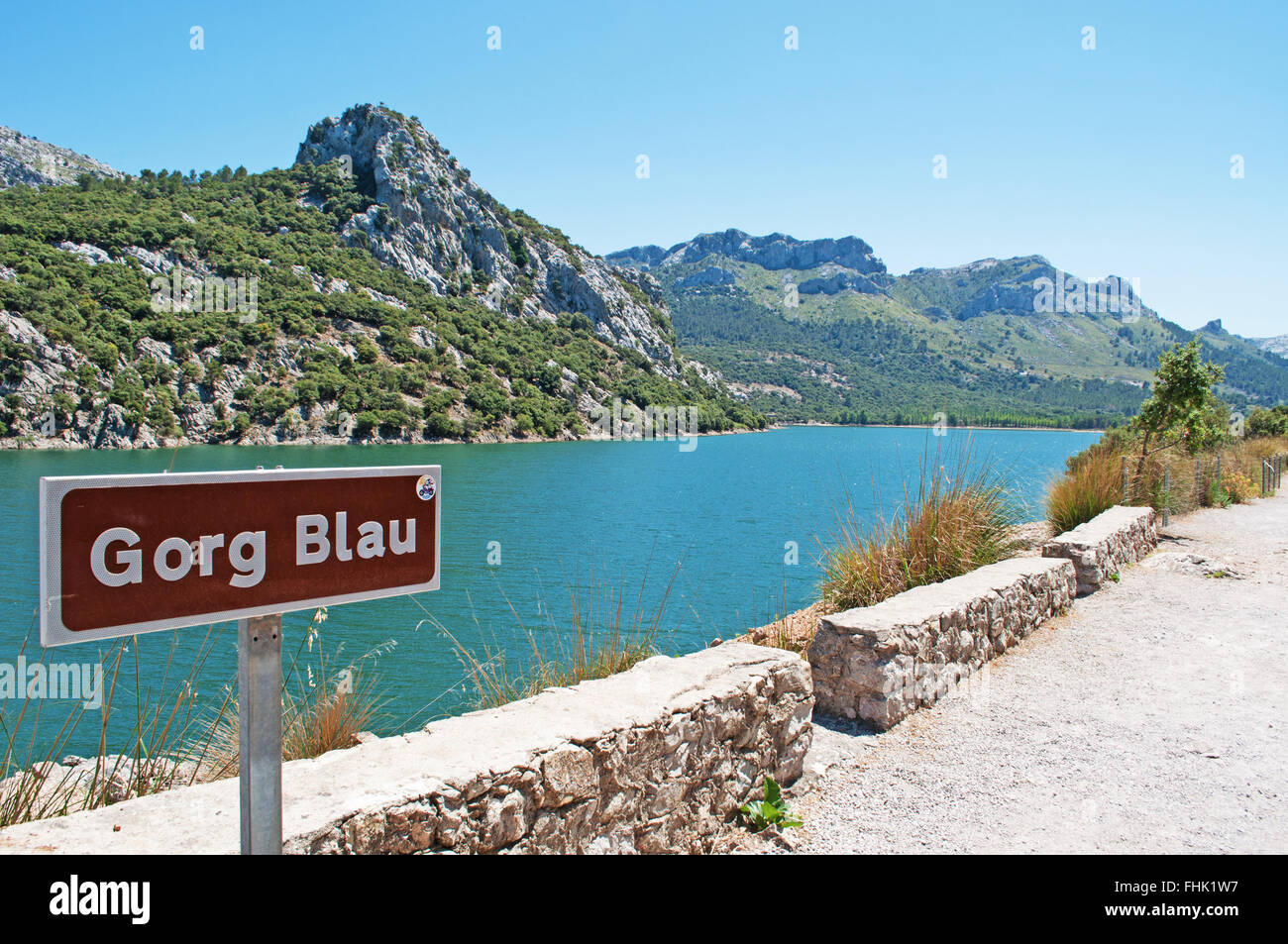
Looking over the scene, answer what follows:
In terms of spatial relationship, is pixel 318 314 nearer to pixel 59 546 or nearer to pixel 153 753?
pixel 153 753

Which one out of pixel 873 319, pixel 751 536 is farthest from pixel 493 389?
pixel 873 319

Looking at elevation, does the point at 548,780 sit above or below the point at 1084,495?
below

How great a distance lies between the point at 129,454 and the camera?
150ft

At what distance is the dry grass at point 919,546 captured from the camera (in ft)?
20.8

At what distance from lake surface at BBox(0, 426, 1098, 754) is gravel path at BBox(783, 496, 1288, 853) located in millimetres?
1672

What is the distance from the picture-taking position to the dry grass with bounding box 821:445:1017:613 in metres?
6.34

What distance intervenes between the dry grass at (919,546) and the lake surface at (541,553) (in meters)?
0.71

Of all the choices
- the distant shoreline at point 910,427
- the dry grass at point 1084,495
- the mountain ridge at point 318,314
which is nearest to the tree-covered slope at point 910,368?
the distant shoreline at point 910,427

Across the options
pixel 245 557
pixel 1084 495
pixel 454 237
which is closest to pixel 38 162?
pixel 454 237

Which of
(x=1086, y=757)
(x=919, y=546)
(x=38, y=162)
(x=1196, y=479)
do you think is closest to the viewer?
(x=1086, y=757)

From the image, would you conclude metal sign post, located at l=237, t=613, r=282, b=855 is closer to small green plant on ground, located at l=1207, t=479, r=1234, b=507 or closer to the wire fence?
the wire fence

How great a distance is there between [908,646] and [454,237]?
100419mm

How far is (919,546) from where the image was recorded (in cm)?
670
